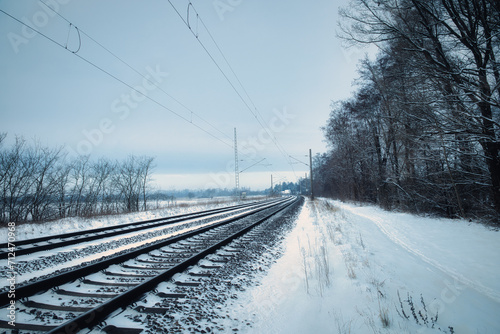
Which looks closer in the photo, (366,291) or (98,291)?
(98,291)

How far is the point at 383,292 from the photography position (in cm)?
356

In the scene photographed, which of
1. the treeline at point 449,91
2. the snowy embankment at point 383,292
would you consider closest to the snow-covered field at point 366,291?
the snowy embankment at point 383,292

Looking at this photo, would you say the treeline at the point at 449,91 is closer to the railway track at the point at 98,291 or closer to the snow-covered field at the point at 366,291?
Answer: the snow-covered field at the point at 366,291

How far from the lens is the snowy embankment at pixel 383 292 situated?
9.12 ft

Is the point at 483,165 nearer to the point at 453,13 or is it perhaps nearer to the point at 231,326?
the point at 453,13

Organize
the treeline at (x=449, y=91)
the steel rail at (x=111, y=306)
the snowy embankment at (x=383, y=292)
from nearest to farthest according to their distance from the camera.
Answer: the steel rail at (x=111, y=306) < the snowy embankment at (x=383, y=292) < the treeline at (x=449, y=91)

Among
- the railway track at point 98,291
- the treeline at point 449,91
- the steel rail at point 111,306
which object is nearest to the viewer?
the steel rail at point 111,306

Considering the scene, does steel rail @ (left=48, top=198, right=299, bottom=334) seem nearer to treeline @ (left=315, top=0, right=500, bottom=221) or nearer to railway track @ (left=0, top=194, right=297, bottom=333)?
railway track @ (left=0, top=194, right=297, bottom=333)

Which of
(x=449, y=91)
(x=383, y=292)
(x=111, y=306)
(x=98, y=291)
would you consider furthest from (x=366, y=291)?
(x=449, y=91)

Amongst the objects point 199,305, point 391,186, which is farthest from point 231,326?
point 391,186

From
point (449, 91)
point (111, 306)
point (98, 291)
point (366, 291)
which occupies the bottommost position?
point (366, 291)

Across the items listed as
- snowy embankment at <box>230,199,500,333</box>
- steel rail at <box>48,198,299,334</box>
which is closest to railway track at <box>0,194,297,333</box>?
steel rail at <box>48,198,299,334</box>

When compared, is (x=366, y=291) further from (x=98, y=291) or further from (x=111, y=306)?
(x=98, y=291)

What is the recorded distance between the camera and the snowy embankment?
109 inches
